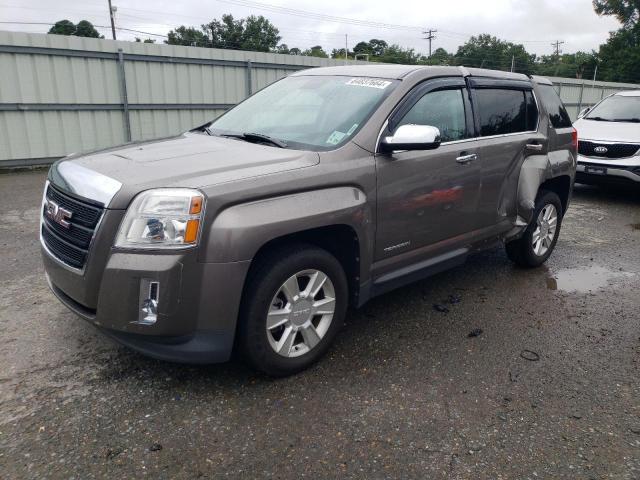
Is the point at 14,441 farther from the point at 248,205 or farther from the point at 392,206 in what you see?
the point at 392,206

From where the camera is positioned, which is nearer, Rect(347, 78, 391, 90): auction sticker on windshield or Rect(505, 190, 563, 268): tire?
Rect(347, 78, 391, 90): auction sticker on windshield

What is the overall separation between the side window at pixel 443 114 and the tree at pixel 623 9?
58700 millimetres

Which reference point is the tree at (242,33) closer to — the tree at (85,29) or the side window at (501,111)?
the tree at (85,29)

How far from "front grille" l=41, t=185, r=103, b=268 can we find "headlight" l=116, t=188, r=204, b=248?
19 centimetres

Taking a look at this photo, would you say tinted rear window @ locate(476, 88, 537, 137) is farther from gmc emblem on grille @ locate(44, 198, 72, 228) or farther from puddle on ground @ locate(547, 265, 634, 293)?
gmc emblem on grille @ locate(44, 198, 72, 228)

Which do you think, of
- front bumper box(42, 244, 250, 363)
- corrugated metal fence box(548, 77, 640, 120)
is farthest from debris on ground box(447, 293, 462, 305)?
corrugated metal fence box(548, 77, 640, 120)

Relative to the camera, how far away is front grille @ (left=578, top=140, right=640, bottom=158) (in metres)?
8.35

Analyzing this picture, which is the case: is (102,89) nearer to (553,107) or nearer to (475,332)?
(553,107)

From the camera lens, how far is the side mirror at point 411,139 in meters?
3.22

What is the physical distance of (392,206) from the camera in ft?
11.1

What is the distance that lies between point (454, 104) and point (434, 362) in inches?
78.0

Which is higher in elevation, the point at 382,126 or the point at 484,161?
the point at 382,126

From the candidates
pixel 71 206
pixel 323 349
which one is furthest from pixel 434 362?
pixel 71 206

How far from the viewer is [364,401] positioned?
2.91 metres
